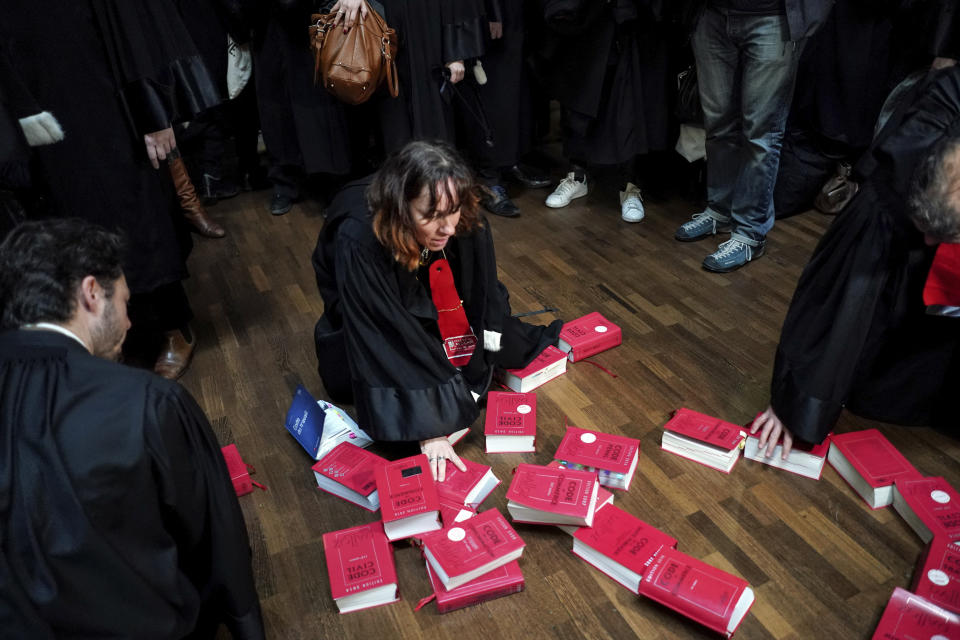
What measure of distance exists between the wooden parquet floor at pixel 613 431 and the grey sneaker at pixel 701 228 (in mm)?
83

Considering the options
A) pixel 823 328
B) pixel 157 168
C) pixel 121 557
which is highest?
pixel 157 168

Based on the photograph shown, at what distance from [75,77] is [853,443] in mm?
2385

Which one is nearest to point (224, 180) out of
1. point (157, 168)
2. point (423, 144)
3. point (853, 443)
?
point (157, 168)

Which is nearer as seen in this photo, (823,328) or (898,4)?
(823,328)

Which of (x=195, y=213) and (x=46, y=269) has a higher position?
(x=46, y=269)

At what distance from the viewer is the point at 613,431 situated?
2.08 meters

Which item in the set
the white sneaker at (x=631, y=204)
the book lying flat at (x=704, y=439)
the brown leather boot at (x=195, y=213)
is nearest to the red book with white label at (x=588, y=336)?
the book lying flat at (x=704, y=439)

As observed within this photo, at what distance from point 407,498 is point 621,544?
51 centimetres

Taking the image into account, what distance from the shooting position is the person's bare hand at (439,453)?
72.2 inches

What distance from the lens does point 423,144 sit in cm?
168

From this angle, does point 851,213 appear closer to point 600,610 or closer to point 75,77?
point 600,610

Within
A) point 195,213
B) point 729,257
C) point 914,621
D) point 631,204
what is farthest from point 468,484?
point 195,213

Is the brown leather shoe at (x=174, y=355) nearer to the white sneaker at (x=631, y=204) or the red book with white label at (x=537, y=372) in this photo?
the red book with white label at (x=537, y=372)

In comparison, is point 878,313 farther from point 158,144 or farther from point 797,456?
point 158,144
